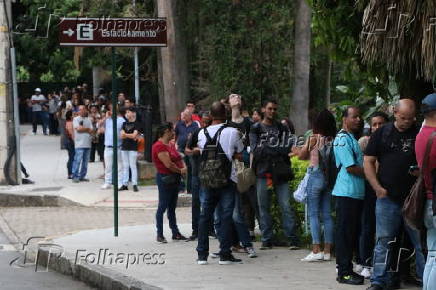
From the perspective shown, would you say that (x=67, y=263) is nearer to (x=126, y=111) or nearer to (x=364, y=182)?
(x=364, y=182)

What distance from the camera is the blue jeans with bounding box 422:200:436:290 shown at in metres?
7.80

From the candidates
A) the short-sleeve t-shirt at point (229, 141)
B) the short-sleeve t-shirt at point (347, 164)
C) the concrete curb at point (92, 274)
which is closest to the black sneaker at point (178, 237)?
the concrete curb at point (92, 274)

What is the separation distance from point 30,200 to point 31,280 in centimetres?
935

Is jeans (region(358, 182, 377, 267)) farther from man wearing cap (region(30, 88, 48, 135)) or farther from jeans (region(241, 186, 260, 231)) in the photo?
man wearing cap (region(30, 88, 48, 135))

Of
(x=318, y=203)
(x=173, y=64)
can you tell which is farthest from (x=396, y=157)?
(x=173, y=64)

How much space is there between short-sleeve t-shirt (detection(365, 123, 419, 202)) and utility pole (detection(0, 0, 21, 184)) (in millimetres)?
14703

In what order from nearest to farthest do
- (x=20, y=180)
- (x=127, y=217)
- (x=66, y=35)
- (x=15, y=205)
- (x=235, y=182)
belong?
(x=235, y=182), (x=66, y=35), (x=127, y=217), (x=15, y=205), (x=20, y=180)

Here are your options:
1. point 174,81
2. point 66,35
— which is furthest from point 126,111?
point 66,35

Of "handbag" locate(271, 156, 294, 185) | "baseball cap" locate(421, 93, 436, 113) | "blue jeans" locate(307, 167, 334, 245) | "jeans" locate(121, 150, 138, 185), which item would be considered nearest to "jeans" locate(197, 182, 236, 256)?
"blue jeans" locate(307, 167, 334, 245)

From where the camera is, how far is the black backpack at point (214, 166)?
1143cm

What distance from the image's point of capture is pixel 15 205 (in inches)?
828

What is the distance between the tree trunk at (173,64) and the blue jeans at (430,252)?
49.3 ft

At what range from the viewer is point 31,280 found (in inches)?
466

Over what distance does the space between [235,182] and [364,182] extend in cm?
192
